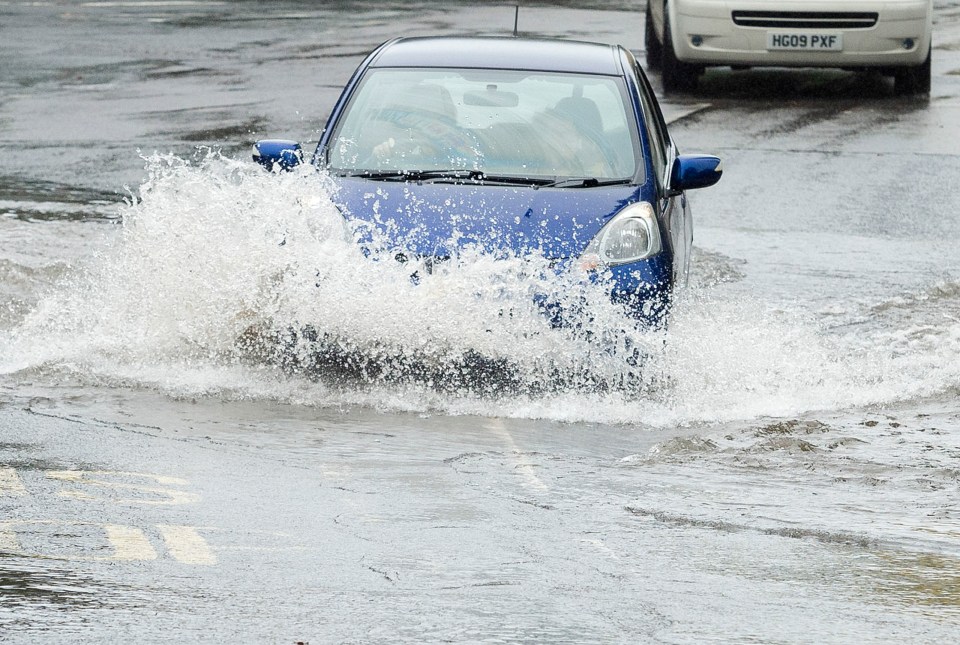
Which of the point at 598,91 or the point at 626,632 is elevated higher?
the point at 598,91

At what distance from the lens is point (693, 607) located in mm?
Result: 4500

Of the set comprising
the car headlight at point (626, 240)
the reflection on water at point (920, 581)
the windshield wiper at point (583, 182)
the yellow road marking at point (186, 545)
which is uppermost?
the windshield wiper at point (583, 182)

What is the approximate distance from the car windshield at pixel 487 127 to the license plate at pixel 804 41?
873cm

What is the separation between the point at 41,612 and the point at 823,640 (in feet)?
6.19

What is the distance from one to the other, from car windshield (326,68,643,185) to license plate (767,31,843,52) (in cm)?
873

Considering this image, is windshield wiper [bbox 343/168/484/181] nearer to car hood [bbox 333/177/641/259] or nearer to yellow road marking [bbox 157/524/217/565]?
car hood [bbox 333/177/641/259]

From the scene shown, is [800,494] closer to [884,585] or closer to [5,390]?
[884,585]

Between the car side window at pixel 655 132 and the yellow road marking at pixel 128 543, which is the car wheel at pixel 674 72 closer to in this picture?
the car side window at pixel 655 132

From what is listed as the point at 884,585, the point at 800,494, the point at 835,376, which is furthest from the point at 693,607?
the point at 835,376

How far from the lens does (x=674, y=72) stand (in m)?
17.6

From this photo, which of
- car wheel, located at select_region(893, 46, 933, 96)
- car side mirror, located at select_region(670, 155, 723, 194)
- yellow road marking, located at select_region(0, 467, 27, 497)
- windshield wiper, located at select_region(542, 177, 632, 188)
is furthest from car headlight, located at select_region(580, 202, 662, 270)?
car wheel, located at select_region(893, 46, 933, 96)

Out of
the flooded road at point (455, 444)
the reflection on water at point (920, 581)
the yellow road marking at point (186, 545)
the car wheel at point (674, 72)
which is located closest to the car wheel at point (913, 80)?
the car wheel at point (674, 72)

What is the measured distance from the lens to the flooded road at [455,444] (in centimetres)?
448

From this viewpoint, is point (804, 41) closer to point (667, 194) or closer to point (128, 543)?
point (667, 194)
